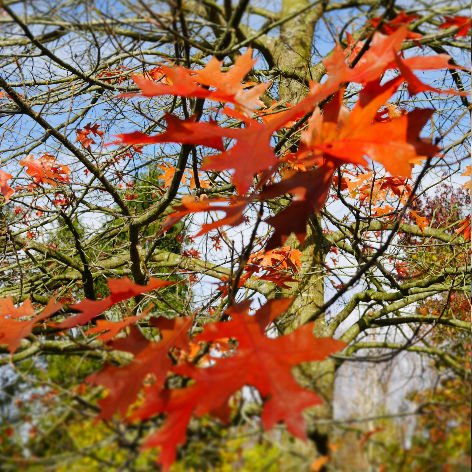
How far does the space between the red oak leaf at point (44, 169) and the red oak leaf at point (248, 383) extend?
207cm

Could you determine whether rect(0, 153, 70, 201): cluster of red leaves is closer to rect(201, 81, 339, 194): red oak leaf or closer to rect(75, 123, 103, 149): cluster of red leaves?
rect(75, 123, 103, 149): cluster of red leaves

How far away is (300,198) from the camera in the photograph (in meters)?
0.88

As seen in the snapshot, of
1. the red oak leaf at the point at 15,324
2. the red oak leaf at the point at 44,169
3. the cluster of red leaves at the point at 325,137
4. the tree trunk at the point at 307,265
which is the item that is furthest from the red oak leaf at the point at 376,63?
the red oak leaf at the point at 44,169

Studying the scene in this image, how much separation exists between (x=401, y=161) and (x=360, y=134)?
11 centimetres

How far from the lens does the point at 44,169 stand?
8.09ft

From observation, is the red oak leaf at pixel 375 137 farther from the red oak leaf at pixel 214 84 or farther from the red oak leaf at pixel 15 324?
the red oak leaf at pixel 15 324

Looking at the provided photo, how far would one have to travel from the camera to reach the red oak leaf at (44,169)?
2648mm

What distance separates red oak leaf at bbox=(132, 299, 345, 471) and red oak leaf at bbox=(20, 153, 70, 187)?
207cm

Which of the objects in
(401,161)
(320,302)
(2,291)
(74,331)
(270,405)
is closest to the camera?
(270,405)

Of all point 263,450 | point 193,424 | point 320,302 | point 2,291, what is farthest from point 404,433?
point 2,291

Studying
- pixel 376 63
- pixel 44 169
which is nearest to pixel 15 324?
pixel 376 63

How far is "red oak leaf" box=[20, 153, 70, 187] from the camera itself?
265 centimetres

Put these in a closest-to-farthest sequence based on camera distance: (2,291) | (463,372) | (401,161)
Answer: (401,161), (463,372), (2,291)

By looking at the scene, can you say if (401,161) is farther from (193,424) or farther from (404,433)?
(193,424)
